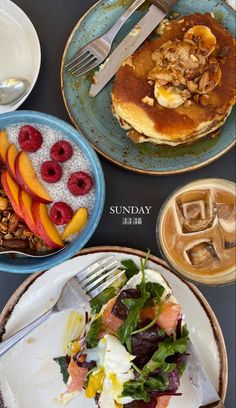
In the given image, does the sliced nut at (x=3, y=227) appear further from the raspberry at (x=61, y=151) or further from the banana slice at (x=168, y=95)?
the banana slice at (x=168, y=95)

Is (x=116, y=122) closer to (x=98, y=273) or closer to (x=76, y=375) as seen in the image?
(x=98, y=273)

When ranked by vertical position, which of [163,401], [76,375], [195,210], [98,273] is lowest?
[163,401]

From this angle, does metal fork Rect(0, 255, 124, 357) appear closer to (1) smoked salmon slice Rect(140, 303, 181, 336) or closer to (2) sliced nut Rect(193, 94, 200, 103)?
(1) smoked salmon slice Rect(140, 303, 181, 336)

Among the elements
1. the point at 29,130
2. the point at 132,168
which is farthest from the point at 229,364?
the point at 29,130

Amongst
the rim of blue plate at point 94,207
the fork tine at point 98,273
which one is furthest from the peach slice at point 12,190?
the fork tine at point 98,273

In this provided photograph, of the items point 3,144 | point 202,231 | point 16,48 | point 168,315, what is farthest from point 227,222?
point 16,48

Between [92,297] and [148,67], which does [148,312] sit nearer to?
[92,297]

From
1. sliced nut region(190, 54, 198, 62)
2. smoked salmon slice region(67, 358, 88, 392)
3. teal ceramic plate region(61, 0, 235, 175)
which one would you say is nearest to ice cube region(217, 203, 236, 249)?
teal ceramic plate region(61, 0, 235, 175)
